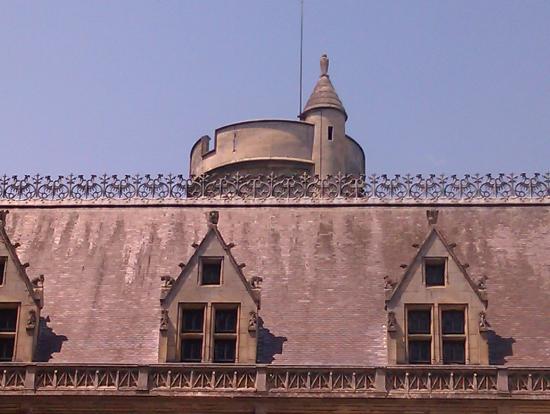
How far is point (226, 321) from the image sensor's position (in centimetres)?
3172

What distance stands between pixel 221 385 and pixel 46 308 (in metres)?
5.72

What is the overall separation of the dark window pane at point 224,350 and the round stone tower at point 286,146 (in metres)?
12.2

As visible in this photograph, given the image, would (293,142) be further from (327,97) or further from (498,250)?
(498,250)

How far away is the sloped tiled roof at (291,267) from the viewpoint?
3170 cm

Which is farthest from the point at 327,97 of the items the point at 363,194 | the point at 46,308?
the point at 46,308

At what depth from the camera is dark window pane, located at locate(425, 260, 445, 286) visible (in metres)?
31.6

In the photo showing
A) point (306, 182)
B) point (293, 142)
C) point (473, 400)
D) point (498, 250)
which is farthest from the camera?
point (293, 142)

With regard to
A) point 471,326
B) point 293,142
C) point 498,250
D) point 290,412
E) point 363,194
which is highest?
point 293,142

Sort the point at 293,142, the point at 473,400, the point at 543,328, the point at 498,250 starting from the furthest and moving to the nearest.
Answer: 1. the point at 293,142
2. the point at 498,250
3. the point at 543,328
4. the point at 473,400

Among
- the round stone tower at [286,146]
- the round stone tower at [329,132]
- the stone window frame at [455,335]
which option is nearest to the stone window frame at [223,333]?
the stone window frame at [455,335]

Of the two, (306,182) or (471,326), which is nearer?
(471,326)

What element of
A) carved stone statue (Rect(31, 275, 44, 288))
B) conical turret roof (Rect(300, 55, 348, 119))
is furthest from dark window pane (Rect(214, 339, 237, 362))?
conical turret roof (Rect(300, 55, 348, 119))

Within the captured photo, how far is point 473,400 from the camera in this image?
2975 centimetres

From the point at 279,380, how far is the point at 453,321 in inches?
179
